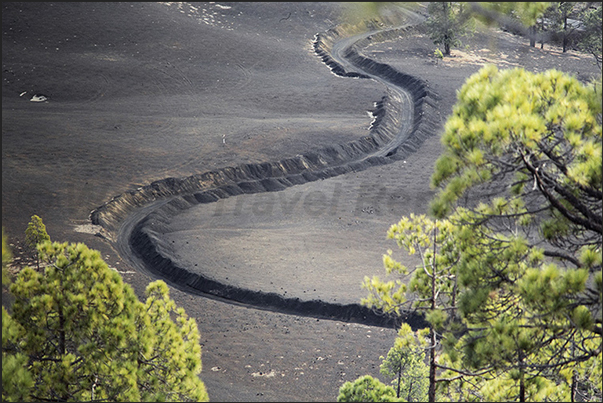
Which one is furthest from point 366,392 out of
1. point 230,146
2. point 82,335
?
point 230,146

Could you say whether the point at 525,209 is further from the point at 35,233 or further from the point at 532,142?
the point at 35,233

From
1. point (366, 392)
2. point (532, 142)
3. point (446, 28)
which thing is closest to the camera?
point (532, 142)

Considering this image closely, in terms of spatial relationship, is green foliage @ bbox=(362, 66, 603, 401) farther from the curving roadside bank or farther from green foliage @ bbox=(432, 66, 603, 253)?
the curving roadside bank

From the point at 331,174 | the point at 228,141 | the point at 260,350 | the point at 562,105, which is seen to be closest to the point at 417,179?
the point at 331,174

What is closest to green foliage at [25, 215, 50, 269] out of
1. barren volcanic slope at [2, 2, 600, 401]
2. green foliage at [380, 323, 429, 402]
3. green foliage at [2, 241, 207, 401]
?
barren volcanic slope at [2, 2, 600, 401]

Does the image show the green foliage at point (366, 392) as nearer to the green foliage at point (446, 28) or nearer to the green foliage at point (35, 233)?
the green foliage at point (35, 233)

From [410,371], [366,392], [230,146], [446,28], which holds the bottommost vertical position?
[230,146]
